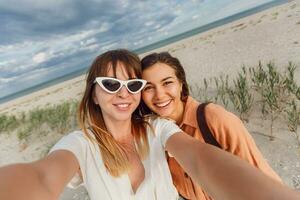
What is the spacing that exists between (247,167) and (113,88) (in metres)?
1.00

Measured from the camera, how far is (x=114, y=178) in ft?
5.58

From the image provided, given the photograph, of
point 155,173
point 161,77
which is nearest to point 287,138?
point 161,77

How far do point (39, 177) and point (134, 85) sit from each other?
2.74 ft

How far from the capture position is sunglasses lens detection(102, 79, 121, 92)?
1.93 m

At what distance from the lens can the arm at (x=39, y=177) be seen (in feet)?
3.76

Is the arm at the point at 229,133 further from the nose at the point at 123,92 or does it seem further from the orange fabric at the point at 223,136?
the nose at the point at 123,92

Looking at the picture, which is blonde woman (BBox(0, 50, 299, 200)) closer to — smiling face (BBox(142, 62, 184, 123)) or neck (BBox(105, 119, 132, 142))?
neck (BBox(105, 119, 132, 142))

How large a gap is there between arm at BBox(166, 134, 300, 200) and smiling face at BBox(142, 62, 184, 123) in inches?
19.4

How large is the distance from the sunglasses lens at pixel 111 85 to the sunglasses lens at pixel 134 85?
0.23 feet

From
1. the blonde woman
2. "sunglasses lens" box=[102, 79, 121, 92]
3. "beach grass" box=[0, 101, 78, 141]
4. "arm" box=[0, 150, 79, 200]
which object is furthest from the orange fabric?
"beach grass" box=[0, 101, 78, 141]

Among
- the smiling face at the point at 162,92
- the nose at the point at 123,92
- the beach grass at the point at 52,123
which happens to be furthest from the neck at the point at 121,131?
the beach grass at the point at 52,123

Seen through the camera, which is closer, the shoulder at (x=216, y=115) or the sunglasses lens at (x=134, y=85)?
the shoulder at (x=216, y=115)

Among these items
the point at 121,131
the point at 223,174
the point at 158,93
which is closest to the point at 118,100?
the point at 121,131

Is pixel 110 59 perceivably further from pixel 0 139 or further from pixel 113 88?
pixel 0 139
